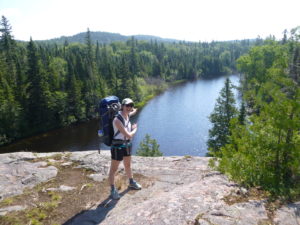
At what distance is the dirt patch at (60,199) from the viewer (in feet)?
16.7

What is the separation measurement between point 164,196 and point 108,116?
6.99 ft

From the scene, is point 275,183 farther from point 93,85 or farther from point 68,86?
point 93,85

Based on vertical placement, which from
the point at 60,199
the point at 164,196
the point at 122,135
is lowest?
the point at 60,199

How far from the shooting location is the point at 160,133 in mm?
36719

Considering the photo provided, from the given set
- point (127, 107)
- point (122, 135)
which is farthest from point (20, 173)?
point (127, 107)

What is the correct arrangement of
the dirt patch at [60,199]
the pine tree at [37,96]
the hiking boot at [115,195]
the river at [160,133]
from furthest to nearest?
1. the pine tree at [37,96]
2. the river at [160,133]
3. the hiking boot at [115,195]
4. the dirt patch at [60,199]

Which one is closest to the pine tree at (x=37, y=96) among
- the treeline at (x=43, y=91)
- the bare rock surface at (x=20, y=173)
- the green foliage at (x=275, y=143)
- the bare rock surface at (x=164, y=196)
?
the treeline at (x=43, y=91)

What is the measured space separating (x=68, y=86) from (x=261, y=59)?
111 feet

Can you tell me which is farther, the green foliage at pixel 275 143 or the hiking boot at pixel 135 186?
the hiking boot at pixel 135 186

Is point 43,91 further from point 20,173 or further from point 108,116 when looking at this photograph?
point 108,116

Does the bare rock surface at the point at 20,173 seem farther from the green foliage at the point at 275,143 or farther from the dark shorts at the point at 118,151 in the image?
the green foliage at the point at 275,143

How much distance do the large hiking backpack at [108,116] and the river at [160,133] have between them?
2469cm

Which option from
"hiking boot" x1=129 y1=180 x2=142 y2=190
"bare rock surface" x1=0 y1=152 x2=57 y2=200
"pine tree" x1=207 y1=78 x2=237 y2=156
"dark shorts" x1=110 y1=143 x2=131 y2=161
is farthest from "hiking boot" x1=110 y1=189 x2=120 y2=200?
"pine tree" x1=207 y1=78 x2=237 y2=156

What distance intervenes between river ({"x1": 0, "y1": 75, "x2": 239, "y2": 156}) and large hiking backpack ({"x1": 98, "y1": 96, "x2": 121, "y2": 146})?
972 inches
